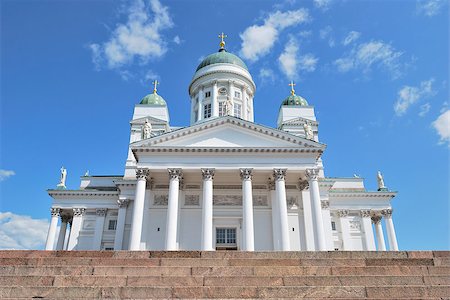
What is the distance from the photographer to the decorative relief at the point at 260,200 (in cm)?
2667

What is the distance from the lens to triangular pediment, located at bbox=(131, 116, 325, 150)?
2505cm

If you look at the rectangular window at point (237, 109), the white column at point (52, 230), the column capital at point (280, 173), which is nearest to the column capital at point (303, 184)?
the column capital at point (280, 173)

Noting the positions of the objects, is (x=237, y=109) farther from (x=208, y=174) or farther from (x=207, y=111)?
(x=208, y=174)

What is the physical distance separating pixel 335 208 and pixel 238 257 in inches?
965

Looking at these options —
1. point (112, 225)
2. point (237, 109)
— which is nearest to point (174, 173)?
point (112, 225)

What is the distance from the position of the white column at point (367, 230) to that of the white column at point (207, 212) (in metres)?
15.5

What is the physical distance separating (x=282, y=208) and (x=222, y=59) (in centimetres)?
2384

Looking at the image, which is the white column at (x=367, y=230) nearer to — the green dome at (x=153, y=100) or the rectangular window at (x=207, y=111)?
the rectangular window at (x=207, y=111)

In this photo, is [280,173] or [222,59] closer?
[280,173]

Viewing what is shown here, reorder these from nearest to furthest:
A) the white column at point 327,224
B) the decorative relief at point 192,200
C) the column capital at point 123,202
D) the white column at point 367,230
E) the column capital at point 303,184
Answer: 1. the column capital at point 303,184
2. the decorative relief at point 192,200
3. the white column at point 327,224
4. the column capital at point 123,202
5. the white column at point 367,230

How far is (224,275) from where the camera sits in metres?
8.49

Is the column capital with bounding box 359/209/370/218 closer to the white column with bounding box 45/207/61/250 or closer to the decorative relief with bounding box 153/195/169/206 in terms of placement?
the decorative relief with bounding box 153/195/169/206

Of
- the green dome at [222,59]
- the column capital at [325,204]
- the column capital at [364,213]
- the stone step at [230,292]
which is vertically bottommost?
the stone step at [230,292]

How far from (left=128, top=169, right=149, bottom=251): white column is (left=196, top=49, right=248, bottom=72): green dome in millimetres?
21459
